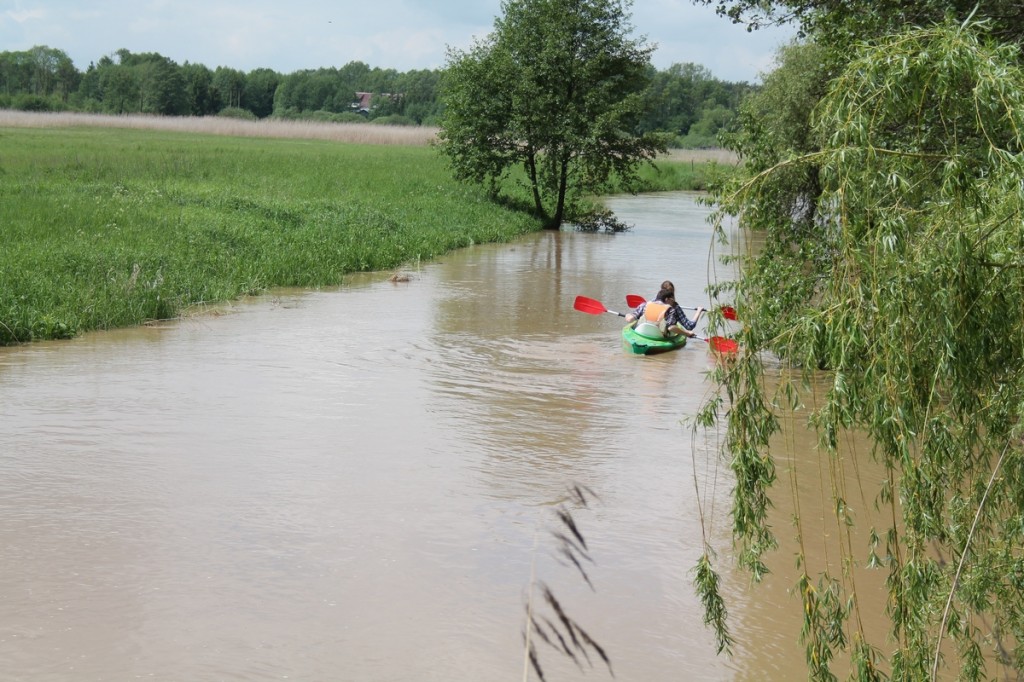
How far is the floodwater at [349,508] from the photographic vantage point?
6.42m

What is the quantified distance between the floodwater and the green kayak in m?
0.15

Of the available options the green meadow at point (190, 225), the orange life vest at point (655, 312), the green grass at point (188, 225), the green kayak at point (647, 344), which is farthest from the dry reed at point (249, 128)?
the green kayak at point (647, 344)

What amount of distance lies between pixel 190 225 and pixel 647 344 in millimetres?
10590

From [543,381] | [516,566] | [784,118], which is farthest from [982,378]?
[784,118]

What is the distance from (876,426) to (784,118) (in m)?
28.7

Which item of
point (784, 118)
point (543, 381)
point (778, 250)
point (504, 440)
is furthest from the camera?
point (784, 118)

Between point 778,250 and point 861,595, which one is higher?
point 778,250

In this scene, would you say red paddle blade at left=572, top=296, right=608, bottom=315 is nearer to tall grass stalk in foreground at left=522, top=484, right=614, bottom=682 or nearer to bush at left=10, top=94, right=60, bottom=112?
tall grass stalk in foreground at left=522, top=484, right=614, bottom=682

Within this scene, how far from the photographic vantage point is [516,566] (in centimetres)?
762

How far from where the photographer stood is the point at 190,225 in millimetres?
21547

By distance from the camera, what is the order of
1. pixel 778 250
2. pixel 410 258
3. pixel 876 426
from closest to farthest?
1. pixel 876 426
2. pixel 778 250
3. pixel 410 258

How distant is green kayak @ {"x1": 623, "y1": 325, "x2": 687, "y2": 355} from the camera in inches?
599

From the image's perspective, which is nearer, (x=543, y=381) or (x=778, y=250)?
(x=778, y=250)

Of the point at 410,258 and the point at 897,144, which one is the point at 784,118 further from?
the point at 897,144
